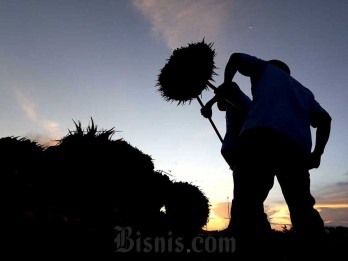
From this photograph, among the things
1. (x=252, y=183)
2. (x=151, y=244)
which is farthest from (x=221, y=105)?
(x=151, y=244)

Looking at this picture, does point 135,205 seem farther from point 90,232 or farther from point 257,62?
point 257,62

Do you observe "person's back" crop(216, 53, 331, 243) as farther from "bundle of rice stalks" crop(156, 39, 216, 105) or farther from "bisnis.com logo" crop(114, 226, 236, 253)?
"bundle of rice stalks" crop(156, 39, 216, 105)

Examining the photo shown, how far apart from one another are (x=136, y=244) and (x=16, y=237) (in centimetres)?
156

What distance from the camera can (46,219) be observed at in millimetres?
2715

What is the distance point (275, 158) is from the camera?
2859 mm

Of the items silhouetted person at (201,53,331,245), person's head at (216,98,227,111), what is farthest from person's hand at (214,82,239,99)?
silhouetted person at (201,53,331,245)

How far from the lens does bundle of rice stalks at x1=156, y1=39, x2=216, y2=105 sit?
634 cm

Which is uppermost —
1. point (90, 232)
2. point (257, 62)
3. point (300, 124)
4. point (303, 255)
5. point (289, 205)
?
point (257, 62)

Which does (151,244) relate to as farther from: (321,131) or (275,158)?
(321,131)

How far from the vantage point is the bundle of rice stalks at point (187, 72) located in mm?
6336

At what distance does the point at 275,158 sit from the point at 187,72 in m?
3.90

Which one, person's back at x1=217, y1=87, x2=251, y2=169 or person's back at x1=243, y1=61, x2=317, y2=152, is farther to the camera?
person's back at x1=217, y1=87, x2=251, y2=169

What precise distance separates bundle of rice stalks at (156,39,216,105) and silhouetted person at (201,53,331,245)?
3346 millimetres

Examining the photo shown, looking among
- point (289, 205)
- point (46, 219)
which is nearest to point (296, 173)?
point (289, 205)
